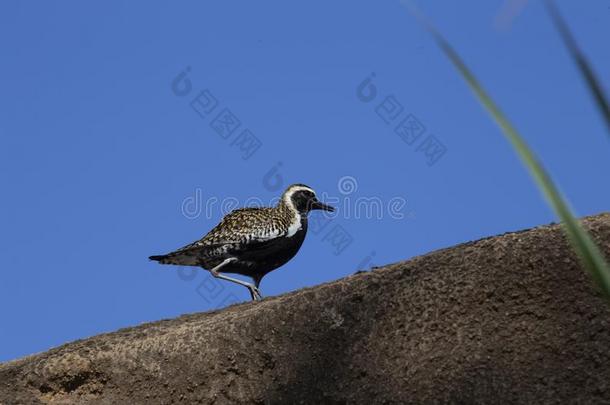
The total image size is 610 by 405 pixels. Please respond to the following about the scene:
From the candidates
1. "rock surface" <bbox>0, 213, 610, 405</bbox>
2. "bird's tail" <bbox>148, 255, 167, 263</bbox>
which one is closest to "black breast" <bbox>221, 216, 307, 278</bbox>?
"bird's tail" <bbox>148, 255, 167, 263</bbox>

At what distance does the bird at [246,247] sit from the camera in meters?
12.3

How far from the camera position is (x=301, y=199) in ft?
45.6

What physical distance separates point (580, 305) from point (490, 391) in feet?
2.27

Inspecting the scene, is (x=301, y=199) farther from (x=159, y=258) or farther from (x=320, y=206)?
(x=159, y=258)

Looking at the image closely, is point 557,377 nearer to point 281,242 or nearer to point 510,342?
point 510,342

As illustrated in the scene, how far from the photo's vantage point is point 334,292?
6.62 metres

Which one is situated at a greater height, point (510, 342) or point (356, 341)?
point (356, 341)

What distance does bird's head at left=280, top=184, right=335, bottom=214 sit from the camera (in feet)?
44.8

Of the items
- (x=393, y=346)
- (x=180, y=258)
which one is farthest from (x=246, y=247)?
(x=393, y=346)

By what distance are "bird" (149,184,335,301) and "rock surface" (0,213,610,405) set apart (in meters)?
5.03

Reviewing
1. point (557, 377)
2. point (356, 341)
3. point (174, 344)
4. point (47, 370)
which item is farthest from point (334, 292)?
point (47, 370)

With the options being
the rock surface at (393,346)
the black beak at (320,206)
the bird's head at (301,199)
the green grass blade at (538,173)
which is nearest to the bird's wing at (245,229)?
the bird's head at (301,199)

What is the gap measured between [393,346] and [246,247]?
631 centimetres

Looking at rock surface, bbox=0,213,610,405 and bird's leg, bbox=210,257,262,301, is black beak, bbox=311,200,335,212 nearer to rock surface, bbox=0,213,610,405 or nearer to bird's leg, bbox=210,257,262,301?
bird's leg, bbox=210,257,262,301
